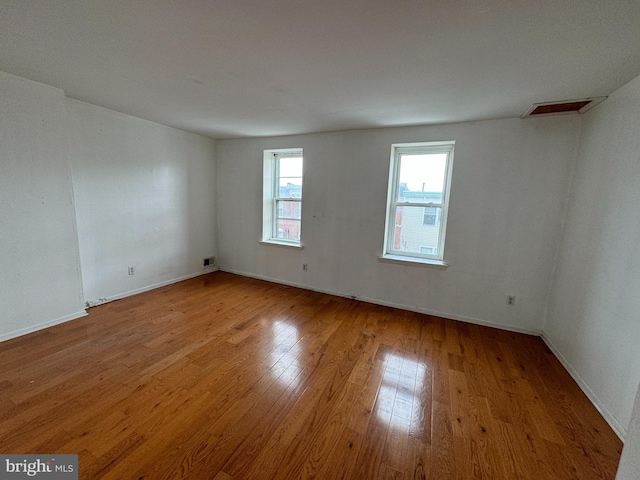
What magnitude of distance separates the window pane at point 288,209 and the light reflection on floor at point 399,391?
2531mm

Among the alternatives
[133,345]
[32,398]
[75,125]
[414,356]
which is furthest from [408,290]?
[75,125]

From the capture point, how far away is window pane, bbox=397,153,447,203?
3180 mm

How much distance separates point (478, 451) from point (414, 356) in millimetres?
913

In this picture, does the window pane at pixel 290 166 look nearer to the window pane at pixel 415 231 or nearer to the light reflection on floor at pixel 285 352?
the window pane at pixel 415 231

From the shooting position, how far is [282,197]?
4238 mm

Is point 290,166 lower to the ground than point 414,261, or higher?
higher

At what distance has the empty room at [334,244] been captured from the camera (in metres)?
1.36

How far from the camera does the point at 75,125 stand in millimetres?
2742

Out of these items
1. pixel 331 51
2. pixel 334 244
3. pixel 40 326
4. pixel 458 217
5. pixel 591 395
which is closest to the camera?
→ pixel 331 51

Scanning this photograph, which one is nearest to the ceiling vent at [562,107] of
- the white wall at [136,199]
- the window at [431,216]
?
the window at [431,216]

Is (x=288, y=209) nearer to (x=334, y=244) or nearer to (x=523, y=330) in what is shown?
(x=334, y=244)

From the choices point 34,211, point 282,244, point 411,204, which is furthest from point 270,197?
point 34,211

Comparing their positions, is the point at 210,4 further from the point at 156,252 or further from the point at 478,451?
the point at 156,252

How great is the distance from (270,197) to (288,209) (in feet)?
1.29
